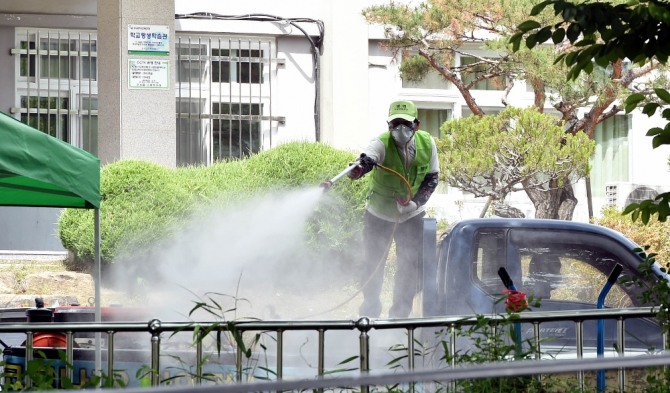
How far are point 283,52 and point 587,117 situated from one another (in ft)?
14.8

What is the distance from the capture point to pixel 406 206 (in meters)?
8.31

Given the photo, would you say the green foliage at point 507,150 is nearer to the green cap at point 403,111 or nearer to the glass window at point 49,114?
the glass window at point 49,114

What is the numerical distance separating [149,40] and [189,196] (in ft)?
8.65

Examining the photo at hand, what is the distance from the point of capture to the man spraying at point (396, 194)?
834 centimetres

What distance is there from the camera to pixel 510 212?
14875mm

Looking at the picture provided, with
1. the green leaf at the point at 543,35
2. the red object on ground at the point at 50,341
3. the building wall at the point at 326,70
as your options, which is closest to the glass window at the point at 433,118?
the building wall at the point at 326,70

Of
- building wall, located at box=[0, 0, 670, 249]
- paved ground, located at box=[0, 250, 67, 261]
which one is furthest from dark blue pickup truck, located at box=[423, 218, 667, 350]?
building wall, located at box=[0, 0, 670, 249]

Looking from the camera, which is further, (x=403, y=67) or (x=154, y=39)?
(x=403, y=67)

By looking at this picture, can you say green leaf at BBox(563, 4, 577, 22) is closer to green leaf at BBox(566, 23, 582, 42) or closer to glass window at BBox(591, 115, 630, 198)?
green leaf at BBox(566, 23, 582, 42)

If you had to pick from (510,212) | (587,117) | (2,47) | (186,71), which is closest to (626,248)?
(510,212)

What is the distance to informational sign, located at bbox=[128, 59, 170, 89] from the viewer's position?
14000 mm

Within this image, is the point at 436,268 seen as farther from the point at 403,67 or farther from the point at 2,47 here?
the point at 2,47

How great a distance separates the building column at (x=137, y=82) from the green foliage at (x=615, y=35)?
9625 mm

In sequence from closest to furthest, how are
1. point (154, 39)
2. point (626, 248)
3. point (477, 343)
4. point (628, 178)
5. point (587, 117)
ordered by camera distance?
→ 1. point (477, 343)
2. point (626, 248)
3. point (154, 39)
4. point (587, 117)
5. point (628, 178)
